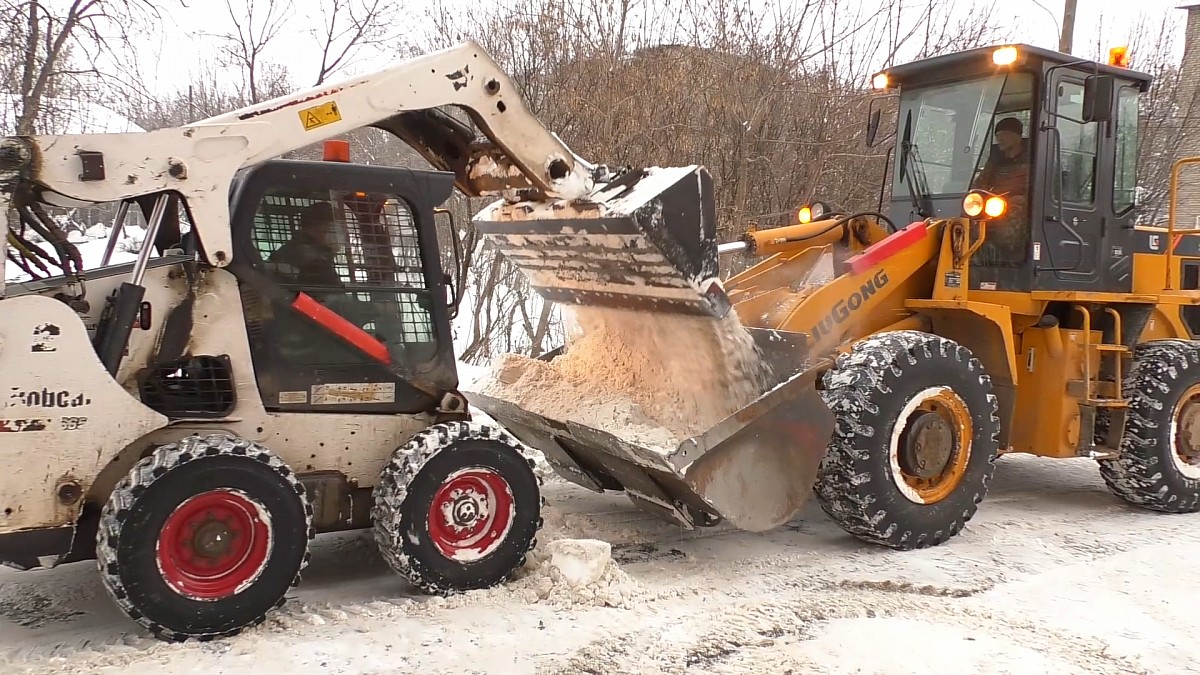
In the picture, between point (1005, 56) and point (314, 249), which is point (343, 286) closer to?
point (314, 249)

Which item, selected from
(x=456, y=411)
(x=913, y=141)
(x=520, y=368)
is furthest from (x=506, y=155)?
(x=913, y=141)

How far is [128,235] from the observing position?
4.73m

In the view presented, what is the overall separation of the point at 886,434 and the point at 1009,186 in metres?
1.92

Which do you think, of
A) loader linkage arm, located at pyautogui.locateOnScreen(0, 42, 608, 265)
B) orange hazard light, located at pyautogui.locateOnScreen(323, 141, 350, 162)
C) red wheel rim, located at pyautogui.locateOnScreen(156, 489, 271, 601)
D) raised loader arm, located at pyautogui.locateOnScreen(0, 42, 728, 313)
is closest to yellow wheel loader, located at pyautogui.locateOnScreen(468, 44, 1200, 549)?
raised loader arm, located at pyautogui.locateOnScreen(0, 42, 728, 313)

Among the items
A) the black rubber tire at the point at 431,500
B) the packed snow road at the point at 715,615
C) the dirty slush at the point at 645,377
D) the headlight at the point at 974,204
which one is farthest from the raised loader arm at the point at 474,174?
the headlight at the point at 974,204

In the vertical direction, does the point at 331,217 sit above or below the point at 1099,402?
above

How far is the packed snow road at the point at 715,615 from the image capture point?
3441 millimetres

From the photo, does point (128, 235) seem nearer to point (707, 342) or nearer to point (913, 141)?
point (707, 342)

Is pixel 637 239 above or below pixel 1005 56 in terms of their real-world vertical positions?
below

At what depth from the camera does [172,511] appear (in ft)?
11.3

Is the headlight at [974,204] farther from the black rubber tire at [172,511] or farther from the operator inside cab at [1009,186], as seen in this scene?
the black rubber tire at [172,511]

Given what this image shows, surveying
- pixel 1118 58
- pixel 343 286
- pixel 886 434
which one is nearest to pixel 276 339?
pixel 343 286

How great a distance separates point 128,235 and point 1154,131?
13.7 m

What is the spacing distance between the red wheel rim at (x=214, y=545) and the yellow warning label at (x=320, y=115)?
1472mm
